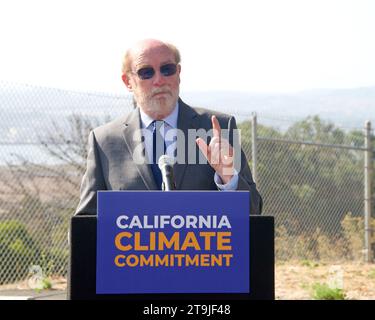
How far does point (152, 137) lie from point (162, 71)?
0.31m

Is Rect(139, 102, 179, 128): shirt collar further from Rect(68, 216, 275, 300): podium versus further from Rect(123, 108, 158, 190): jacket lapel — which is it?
Rect(68, 216, 275, 300): podium

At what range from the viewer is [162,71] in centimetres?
496

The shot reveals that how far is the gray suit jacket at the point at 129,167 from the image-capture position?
4797 mm

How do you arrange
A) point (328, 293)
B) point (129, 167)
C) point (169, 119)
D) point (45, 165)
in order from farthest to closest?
point (45, 165)
point (328, 293)
point (169, 119)
point (129, 167)

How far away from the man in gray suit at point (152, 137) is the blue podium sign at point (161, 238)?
442mm

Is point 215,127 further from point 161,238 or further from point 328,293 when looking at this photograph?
point 328,293

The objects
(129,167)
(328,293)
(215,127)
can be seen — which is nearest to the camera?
(215,127)

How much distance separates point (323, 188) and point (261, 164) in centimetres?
148

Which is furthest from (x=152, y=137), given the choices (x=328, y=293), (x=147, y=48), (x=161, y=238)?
(x=328, y=293)

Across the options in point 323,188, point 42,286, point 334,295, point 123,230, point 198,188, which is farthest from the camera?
point 323,188

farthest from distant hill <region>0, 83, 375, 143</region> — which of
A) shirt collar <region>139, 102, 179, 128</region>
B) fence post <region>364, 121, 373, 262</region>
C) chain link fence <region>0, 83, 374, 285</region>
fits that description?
shirt collar <region>139, 102, 179, 128</region>

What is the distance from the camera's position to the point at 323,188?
51.7 ft

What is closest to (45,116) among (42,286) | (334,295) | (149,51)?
(42,286)
